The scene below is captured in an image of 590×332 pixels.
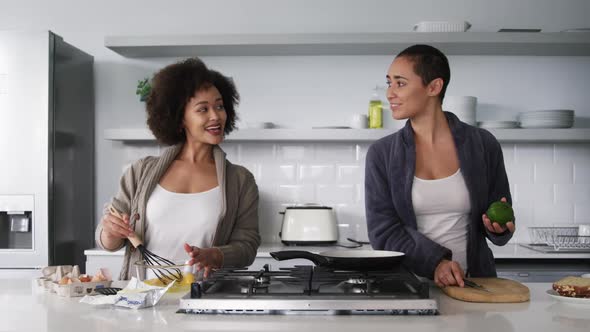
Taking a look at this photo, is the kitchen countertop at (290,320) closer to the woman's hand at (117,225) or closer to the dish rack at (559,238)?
the woman's hand at (117,225)

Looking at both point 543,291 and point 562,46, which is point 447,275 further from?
point 562,46

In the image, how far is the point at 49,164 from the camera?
3664 millimetres

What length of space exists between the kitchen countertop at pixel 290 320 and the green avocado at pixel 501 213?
12.8 inches

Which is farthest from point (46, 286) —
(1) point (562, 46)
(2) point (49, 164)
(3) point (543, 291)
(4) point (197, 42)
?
(1) point (562, 46)

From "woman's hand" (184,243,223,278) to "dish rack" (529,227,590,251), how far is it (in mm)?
2170

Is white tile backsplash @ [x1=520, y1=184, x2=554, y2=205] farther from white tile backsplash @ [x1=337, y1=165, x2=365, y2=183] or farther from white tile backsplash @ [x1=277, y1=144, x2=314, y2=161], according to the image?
white tile backsplash @ [x1=277, y1=144, x2=314, y2=161]

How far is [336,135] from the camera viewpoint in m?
3.84

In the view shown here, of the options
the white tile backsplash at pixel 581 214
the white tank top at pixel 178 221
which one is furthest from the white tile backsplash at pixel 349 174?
the white tank top at pixel 178 221

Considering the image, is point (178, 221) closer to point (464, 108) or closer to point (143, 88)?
point (143, 88)

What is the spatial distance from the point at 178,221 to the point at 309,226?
1549mm

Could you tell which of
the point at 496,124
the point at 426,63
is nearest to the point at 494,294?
the point at 426,63

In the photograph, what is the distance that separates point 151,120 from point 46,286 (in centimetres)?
83

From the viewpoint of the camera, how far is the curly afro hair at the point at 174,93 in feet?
8.10

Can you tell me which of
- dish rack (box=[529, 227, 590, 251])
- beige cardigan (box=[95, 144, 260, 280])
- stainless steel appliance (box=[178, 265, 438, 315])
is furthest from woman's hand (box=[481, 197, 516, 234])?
dish rack (box=[529, 227, 590, 251])
